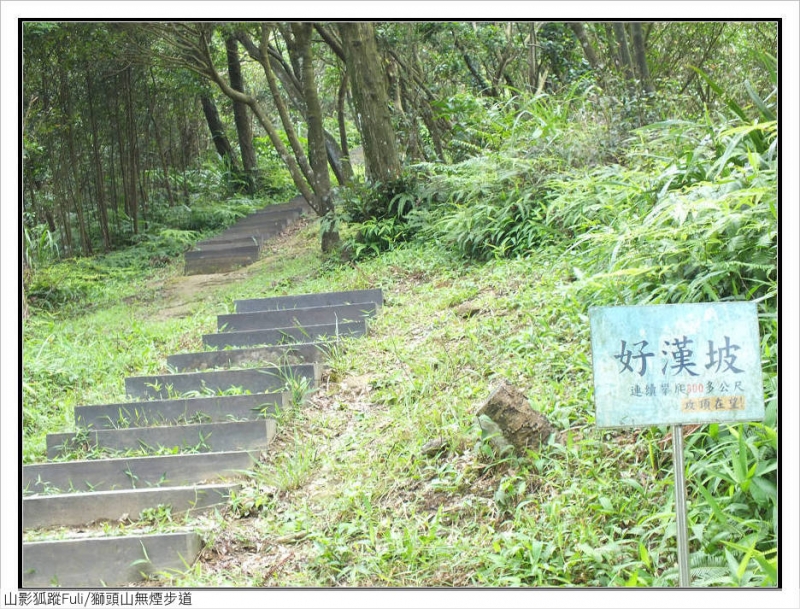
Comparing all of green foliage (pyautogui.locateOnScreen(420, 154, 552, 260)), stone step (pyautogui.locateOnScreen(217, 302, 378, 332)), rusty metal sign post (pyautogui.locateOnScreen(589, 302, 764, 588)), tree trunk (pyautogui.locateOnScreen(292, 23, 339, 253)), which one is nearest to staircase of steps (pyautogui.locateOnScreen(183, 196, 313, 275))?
tree trunk (pyautogui.locateOnScreen(292, 23, 339, 253))

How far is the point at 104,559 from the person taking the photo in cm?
370

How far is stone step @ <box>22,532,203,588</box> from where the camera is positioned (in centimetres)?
366

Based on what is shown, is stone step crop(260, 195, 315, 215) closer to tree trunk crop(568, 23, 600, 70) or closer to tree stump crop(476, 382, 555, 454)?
tree trunk crop(568, 23, 600, 70)

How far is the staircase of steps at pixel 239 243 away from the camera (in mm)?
11375

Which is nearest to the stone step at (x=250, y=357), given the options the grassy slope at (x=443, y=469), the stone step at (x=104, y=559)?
the grassy slope at (x=443, y=469)

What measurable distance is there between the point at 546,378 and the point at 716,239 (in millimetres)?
1193

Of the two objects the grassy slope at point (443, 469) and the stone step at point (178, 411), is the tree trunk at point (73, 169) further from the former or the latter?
the stone step at point (178, 411)

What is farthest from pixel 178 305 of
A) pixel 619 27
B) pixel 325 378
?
pixel 619 27

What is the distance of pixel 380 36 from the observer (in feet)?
39.3

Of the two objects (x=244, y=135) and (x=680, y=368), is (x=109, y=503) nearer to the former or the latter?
(x=680, y=368)

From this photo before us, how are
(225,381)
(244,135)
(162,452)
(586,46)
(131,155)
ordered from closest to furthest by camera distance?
(162,452) < (225,381) < (586,46) < (131,155) < (244,135)

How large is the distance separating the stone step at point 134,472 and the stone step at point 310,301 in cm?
264

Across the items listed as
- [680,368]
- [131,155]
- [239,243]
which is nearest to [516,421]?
[680,368]

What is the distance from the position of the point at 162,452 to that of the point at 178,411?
474 millimetres
